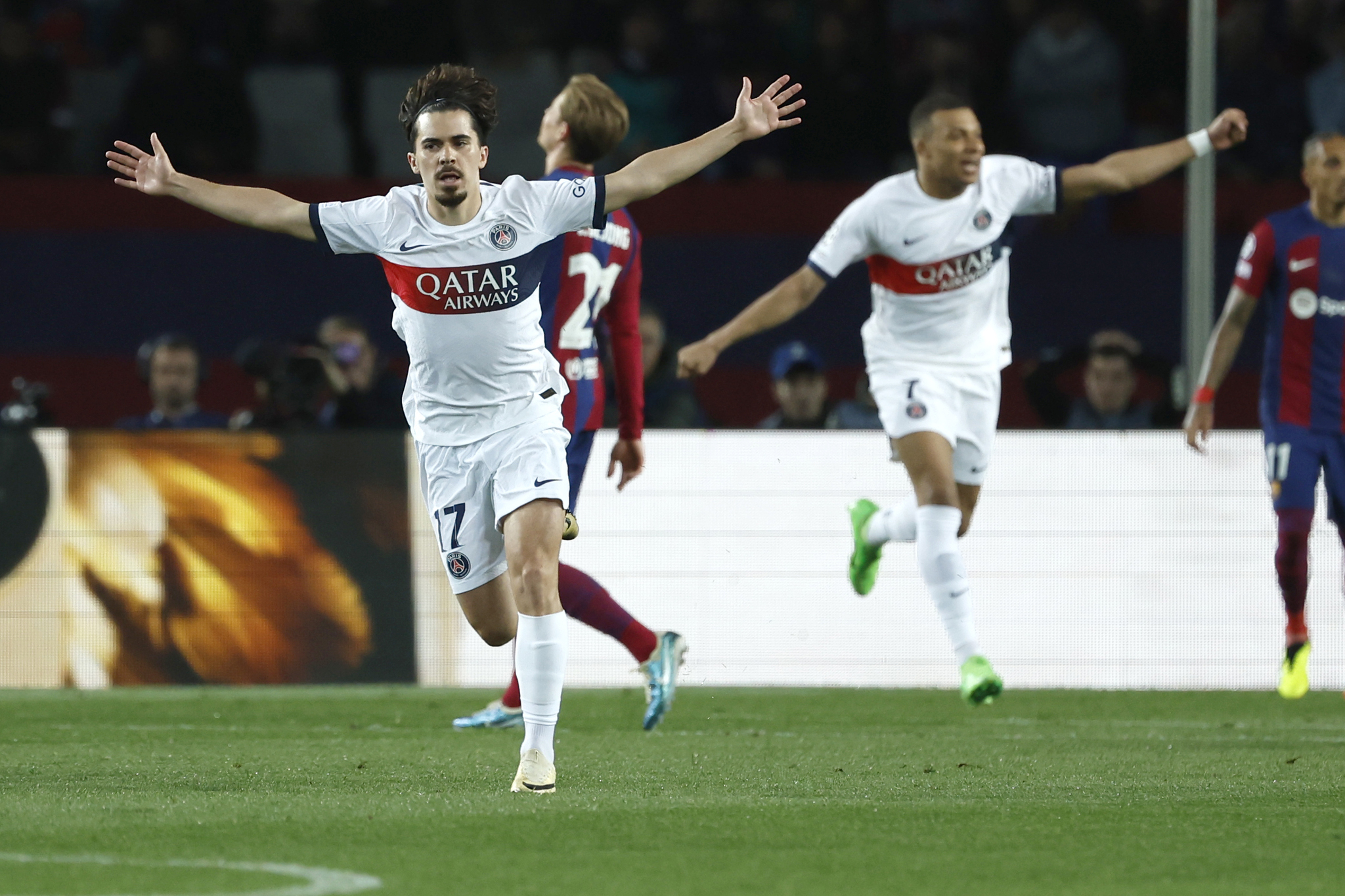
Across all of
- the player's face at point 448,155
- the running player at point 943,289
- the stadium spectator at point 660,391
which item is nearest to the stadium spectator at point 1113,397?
the stadium spectator at point 660,391

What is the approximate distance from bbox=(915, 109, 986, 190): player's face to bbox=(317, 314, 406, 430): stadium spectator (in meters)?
3.48

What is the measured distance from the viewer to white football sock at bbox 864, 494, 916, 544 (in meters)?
9.00

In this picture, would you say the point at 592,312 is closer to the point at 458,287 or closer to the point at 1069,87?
the point at 458,287

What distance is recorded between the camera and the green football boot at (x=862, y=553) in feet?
31.5

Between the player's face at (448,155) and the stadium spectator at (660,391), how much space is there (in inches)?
208

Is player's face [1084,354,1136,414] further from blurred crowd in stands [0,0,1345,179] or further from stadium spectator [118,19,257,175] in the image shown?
stadium spectator [118,19,257,175]

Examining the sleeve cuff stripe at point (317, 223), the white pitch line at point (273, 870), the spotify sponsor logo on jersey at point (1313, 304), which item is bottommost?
the white pitch line at point (273, 870)

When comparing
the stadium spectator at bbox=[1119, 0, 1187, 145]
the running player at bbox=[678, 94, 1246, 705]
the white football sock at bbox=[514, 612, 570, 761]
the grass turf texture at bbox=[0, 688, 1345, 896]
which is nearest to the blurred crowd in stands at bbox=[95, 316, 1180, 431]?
the running player at bbox=[678, 94, 1246, 705]

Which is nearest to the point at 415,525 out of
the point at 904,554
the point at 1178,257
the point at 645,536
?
the point at 645,536

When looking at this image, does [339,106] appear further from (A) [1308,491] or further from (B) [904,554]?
(A) [1308,491]

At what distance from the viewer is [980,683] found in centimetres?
779

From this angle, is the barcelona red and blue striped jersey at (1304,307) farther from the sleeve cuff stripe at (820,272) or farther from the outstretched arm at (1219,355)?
the sleeve cuff stripe at (820,272)

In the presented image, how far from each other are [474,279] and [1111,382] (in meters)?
6.03

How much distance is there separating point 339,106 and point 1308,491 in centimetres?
774
